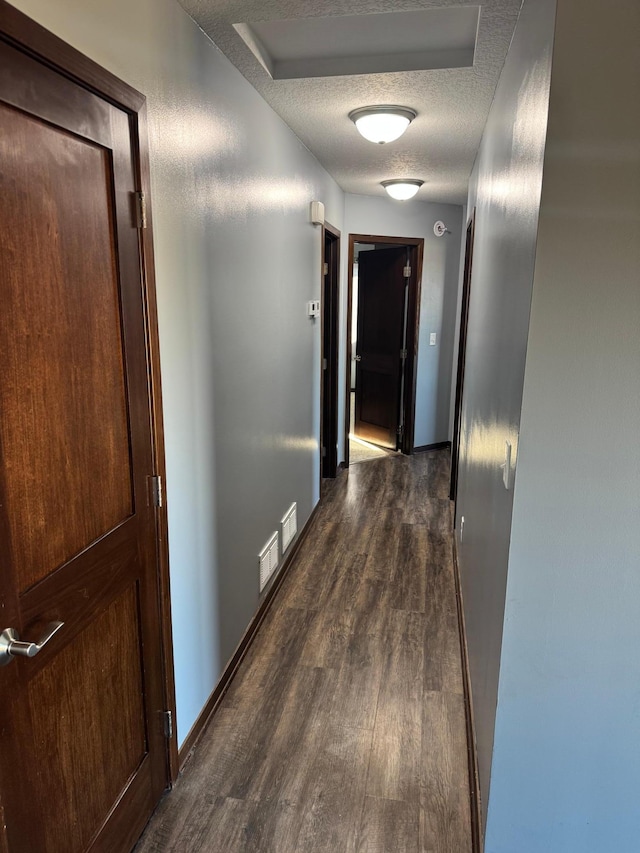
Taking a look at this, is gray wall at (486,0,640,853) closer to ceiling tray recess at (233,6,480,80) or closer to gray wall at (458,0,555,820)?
gray wall at (458,0,555,820)

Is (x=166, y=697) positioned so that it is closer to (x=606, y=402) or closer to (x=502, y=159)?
(x=606, y=402)

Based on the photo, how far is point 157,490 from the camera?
164 cm

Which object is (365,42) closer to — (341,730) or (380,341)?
(341,730)

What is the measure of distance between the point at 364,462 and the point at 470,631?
327 centimetres

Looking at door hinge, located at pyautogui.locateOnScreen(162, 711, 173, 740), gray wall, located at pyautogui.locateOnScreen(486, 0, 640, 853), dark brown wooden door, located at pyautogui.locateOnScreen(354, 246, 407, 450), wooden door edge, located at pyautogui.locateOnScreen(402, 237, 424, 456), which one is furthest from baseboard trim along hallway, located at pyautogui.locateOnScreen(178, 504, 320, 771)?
dark brown wooden door, located at pyautogui.locateOnScreen(354, 246, 407, 450)

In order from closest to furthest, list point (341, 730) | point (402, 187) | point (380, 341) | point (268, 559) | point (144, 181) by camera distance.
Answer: point (144, 181), point (341, 730), point (268, 559), point (402, 187), point (380, 341)

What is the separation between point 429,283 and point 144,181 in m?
4.34

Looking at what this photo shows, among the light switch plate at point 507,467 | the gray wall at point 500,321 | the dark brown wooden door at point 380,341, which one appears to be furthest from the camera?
the dark brown wooden door at point 380,341

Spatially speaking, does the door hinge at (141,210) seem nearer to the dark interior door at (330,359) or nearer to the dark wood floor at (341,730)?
the dark wood floor at (341,730)

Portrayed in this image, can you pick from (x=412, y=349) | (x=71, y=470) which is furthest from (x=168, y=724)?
(x=412, y=349)

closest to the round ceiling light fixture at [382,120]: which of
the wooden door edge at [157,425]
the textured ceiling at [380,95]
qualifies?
the textured ceiling at [380,95]

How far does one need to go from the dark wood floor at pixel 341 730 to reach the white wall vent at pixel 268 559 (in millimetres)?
192

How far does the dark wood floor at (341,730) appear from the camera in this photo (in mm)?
1693

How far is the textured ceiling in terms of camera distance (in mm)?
1665
